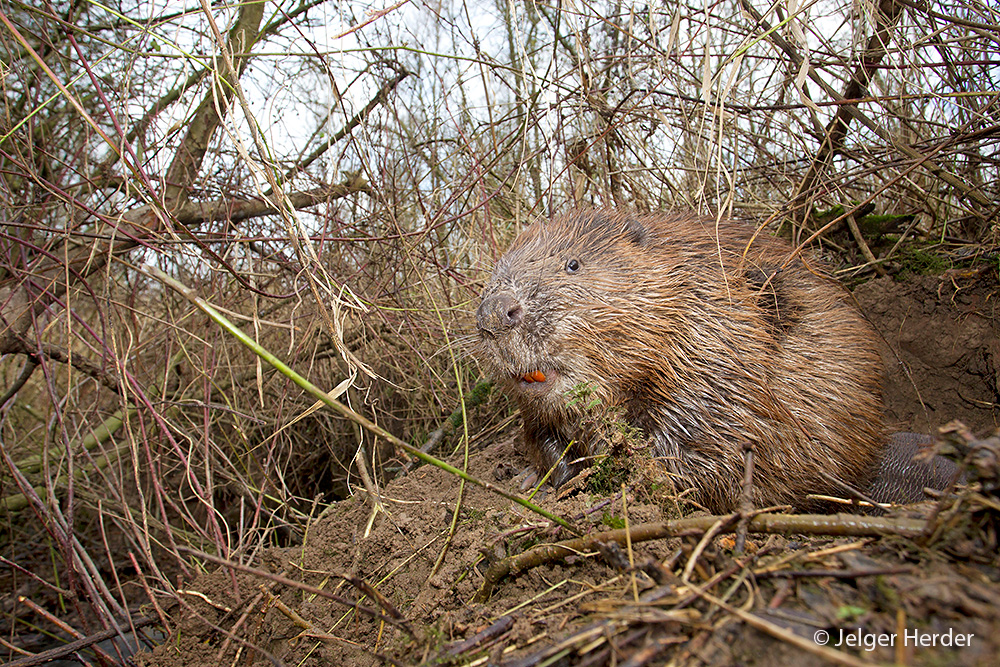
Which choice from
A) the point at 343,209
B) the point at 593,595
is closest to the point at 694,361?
the point at 593,595

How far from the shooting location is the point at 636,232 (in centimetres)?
253

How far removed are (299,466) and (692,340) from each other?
2.72m

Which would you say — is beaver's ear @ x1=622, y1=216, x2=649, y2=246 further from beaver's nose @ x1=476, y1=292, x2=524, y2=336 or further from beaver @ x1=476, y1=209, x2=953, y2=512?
beaver's nose @ x1=476, y1=292, x2=524, y2=336

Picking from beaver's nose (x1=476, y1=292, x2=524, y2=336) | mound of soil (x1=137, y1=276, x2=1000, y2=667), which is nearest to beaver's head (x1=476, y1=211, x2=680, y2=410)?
beaver's nose (x1=476, y1=292, x2=524, y2=336)

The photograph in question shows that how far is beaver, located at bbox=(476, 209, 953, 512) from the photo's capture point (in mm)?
2197

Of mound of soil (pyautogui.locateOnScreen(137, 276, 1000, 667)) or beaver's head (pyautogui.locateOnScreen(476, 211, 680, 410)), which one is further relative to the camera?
beaver's head (pyautogui.locateOnScreen(476, 211, 680, 410))

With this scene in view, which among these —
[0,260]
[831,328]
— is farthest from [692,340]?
[0,260]

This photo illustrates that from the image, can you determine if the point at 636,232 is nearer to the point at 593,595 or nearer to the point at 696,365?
the point at 696,365

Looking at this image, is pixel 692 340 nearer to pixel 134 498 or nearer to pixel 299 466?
pixel 299 466

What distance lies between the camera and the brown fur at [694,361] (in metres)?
2.20

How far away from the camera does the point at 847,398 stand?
7.66 ft

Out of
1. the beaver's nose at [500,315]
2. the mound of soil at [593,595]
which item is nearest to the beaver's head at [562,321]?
the beaver's nose at [500,315]

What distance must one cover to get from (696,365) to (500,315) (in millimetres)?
790

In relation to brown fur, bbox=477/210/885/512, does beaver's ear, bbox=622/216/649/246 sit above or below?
above
